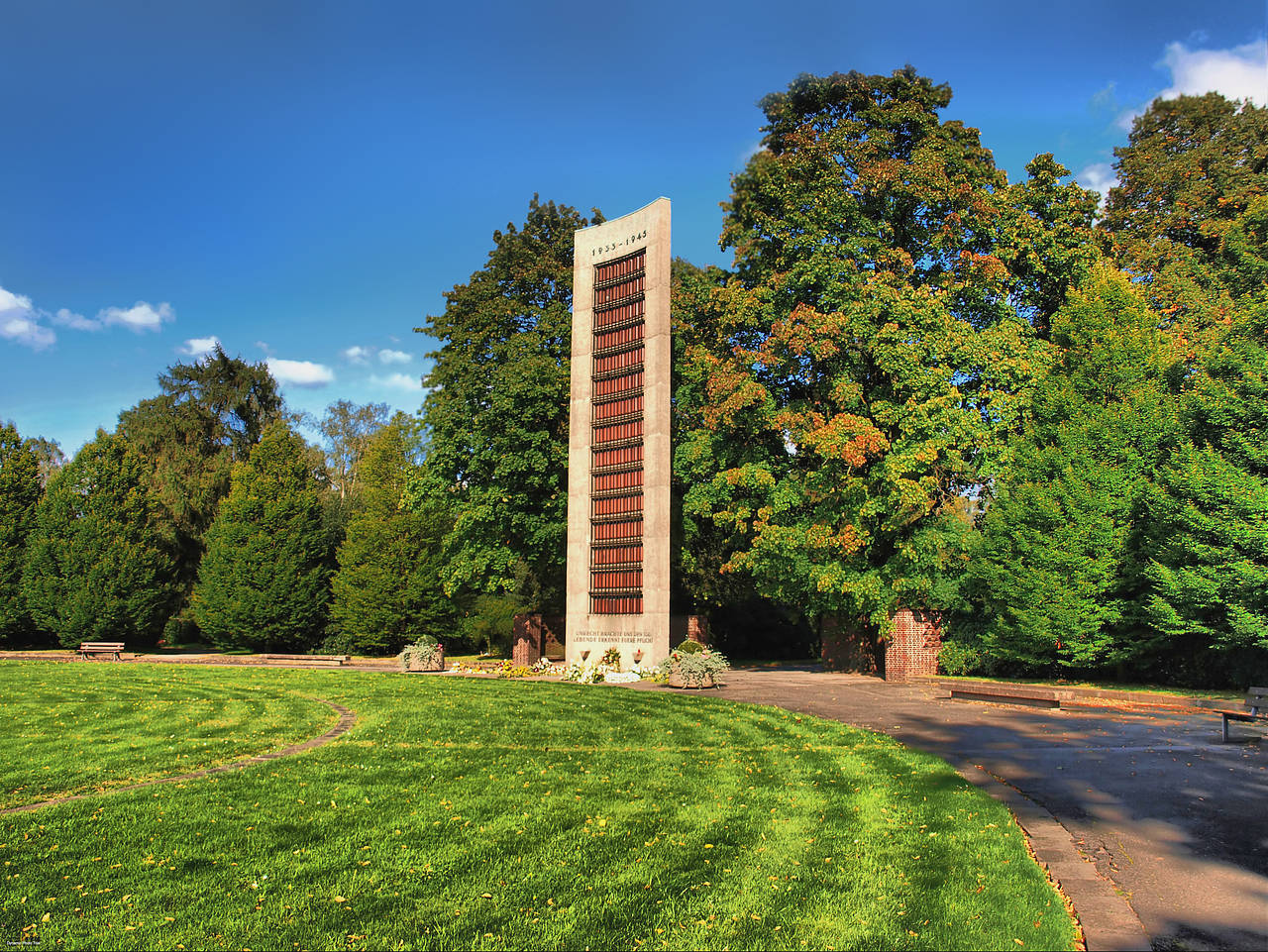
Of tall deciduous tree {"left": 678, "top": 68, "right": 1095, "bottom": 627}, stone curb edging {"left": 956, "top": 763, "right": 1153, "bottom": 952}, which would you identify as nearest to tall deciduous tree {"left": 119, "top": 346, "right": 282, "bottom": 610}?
tall deciduous tree {"left": 678, "top": 68, "right": 1095, "bottom": 627}

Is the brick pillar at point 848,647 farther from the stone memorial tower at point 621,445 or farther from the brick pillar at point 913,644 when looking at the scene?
the stone memorial tower at point 621,445

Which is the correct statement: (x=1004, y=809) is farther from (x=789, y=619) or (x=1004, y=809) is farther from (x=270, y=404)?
(x=270, y=404)

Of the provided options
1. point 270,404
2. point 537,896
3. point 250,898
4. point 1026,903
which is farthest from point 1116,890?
point 270,404

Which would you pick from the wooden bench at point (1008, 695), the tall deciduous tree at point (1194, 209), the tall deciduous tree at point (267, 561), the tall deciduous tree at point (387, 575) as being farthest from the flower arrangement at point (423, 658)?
the tall deciduous tree at point (1194, 209)

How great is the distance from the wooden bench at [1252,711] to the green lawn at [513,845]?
5.36 m

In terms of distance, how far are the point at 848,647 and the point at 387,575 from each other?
20.8 meters

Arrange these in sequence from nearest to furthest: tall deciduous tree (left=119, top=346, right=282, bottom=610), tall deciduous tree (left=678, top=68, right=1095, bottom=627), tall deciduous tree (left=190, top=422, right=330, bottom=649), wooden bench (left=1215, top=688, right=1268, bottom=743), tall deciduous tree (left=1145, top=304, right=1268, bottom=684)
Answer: wooden bench (left=1215, top=688, right=1268, bottom=743)
tall deciduous tree (left=1145, top=304, right=1268, bottom=684)
tall deciduous tree (left=678, top=68, right=1095, bottom=627)
tall deciduous tree (left=190, top=422, right=330, bottom=649)
tall deciduous tree (left=119, top=346, right=282, bottom=610)

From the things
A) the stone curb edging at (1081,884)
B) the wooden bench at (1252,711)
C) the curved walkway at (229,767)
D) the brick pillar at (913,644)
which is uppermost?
the brick pillar at (913,644)

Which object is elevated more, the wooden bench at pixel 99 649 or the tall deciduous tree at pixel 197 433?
the tall deciduous tree at pixel 197 433

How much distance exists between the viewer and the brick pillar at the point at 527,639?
35669 millimetres

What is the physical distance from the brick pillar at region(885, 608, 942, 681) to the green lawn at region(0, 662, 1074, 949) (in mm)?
13980

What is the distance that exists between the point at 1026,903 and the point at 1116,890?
1.03 metres

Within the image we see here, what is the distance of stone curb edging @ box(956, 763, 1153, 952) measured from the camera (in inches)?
218

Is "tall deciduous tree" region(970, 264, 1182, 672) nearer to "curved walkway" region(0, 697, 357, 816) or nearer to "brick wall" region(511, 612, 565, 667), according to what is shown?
"curved walkway" region(0, 697, 357, 816)
